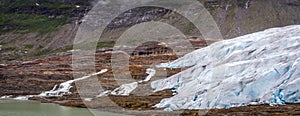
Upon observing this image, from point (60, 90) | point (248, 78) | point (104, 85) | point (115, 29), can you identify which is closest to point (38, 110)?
point (60, 90)

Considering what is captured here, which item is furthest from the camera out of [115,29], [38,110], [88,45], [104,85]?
[115,29]

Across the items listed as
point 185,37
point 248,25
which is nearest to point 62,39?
point 185,37

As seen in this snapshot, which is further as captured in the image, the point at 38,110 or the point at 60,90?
the point at 60,90

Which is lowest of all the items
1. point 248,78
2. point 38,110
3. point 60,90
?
point 248,78

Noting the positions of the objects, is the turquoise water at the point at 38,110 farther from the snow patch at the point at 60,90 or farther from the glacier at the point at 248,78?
the glacier at the point at 248,78

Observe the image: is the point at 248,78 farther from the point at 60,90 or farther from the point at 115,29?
the point at 115,29

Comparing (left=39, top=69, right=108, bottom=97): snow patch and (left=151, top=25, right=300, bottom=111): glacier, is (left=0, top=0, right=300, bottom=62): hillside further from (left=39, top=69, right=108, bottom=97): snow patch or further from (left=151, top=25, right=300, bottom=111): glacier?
(left=151, top=25, right=300, bottom=111): glacier

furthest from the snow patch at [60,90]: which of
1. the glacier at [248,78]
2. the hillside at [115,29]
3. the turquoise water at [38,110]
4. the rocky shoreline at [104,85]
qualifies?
the hillside at [115,29]

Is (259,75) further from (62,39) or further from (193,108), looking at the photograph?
(62,39)

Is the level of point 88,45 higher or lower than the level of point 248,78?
higher
